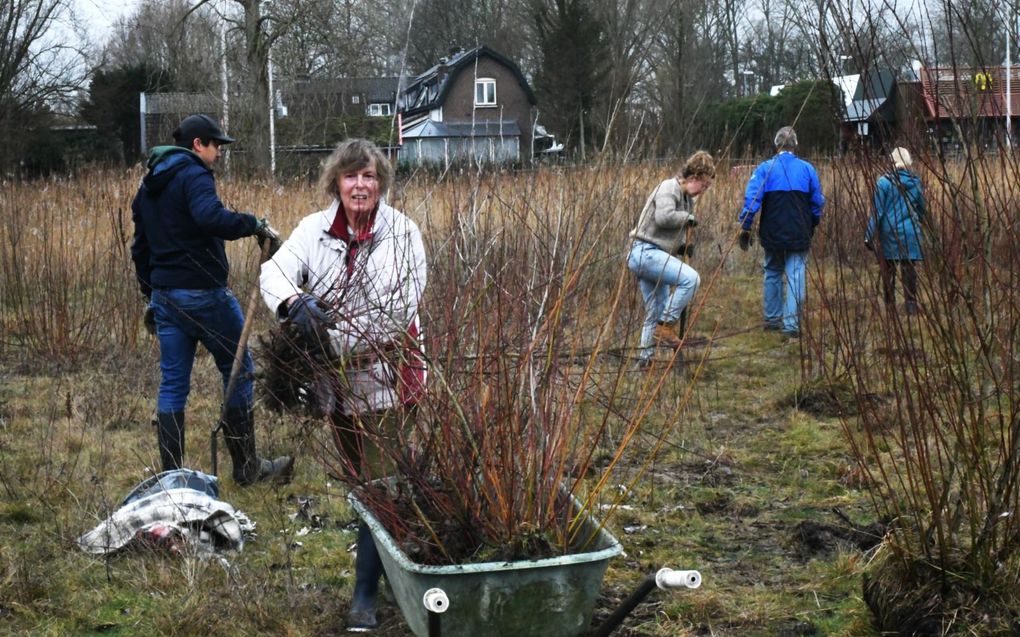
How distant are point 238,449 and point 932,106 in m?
3.68

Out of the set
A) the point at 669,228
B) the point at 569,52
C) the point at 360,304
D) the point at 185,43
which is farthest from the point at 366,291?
the point at 569,52

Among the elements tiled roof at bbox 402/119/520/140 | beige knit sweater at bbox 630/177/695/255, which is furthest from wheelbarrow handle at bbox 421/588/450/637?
beige knit sweater at bbox 630/177/695/255

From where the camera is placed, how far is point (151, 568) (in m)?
4.54

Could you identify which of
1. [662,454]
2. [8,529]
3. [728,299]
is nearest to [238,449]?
[8,529]

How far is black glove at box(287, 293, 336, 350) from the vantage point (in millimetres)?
3598

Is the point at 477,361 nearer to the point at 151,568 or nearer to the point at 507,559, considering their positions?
the point at 507,559

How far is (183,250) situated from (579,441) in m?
2.12

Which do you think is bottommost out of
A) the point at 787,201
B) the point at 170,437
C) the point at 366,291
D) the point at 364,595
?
the point at 364,595

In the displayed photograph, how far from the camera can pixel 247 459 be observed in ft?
19.3

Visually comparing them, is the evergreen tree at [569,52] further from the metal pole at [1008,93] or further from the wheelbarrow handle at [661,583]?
the wheelbarrow handle at [661,583]

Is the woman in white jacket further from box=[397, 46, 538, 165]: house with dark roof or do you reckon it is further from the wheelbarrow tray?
the wheelbarrow tray

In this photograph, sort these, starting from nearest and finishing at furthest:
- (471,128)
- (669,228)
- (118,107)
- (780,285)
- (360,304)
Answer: (360,304) < (471,128) < (669,228) < (780,285) < (118,107)

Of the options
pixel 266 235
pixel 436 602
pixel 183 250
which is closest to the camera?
pixel 436 602

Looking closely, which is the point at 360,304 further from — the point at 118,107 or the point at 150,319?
the point at 118,107
